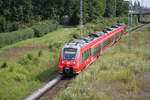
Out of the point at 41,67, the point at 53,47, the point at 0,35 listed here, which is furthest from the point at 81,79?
the point at 0,35

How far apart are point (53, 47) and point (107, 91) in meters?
19.7

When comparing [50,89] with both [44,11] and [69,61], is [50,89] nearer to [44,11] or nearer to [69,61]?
[69,61]

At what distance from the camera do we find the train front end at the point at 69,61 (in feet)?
67.0

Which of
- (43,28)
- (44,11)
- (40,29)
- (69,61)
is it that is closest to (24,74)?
(69,61)

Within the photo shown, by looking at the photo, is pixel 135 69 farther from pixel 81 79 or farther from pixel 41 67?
pixel 41 67

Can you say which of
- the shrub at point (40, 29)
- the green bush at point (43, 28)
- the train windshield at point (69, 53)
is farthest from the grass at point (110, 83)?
the green bush at point (43, 28)

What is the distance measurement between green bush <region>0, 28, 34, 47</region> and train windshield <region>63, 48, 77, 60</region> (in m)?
22.6

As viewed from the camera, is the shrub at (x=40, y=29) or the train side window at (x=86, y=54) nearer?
the train side window at (x=86, y=54)

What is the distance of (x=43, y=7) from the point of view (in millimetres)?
75250

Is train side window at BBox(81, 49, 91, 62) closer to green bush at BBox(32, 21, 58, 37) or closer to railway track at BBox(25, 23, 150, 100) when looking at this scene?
railway track at BBox(25, 23, 150, 100)

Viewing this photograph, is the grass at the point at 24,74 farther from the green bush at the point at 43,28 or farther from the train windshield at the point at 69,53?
the green bush at the point at 43,28

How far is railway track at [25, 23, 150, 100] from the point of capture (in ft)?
55.0

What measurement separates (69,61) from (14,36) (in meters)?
26.6

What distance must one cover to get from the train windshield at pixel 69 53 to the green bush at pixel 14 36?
22.6m
